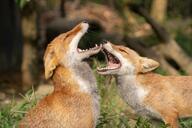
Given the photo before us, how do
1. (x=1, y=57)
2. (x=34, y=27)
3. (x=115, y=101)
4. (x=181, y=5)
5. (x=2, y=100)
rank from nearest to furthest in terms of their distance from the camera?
(x=115, y=101), (x=2, y=100), (x=34, y=27), (x=1, y=57), (x=181, y=5)

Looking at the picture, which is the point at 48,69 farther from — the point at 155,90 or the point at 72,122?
the point at 155,90

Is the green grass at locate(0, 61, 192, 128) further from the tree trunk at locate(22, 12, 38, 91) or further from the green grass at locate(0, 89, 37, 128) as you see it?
the tree trunk at locate(22, 12, 38, 91)

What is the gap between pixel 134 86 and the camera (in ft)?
29.4

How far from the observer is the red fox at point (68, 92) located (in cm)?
786

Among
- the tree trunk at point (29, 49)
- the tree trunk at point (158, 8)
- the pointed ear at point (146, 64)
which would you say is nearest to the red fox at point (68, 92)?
the pointed ear at point (146, 64)

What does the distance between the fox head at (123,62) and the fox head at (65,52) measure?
0.64 meters

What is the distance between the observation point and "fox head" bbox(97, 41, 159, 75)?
8.82 m

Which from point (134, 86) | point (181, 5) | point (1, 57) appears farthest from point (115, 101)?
point (181, 5)

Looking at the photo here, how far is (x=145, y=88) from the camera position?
895 centimetres

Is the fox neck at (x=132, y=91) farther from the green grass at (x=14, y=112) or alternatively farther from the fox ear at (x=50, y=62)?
the green grass at (x=14, y=112)

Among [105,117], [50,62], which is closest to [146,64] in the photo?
[105,117]

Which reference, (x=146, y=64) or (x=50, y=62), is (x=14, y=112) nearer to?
(x=50, y=62)

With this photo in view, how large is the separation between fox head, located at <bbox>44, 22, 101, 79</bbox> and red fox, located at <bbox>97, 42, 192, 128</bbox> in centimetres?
60

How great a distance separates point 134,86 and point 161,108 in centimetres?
49
